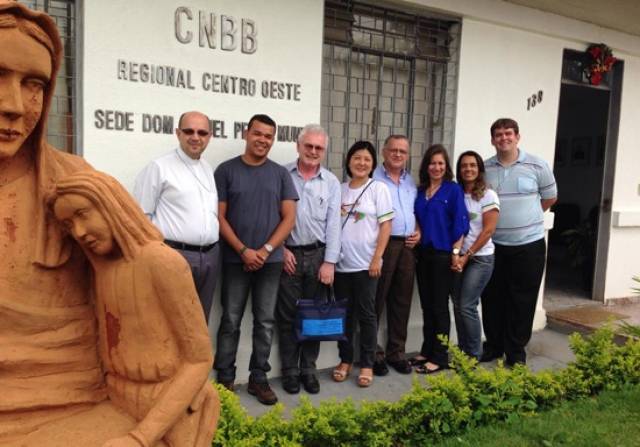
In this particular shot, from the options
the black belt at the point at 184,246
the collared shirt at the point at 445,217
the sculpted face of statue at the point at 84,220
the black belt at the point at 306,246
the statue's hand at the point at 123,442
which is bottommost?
the statue's hand at the point at 123,442

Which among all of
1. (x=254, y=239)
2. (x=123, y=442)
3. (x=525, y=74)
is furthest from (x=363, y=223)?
(x=123, y=442)

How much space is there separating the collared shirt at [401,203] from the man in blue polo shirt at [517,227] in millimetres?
716

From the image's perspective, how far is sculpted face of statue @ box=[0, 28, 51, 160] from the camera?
4.48ft

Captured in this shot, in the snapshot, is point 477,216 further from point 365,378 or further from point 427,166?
point 365,378

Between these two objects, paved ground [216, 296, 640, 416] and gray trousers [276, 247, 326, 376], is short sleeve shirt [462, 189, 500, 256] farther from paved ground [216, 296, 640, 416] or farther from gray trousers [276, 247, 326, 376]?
gray trousers [276, 247, 326, 376]

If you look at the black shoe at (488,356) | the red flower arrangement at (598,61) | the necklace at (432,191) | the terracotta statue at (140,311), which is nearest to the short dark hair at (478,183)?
the necklace at (432,191)

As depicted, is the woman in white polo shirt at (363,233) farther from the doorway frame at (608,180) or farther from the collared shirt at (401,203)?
the doorway frame at (608,180)

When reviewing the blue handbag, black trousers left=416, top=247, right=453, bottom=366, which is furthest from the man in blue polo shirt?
the blue handbag

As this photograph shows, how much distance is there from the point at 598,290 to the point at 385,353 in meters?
3.36

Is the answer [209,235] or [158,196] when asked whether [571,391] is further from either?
[158,196]

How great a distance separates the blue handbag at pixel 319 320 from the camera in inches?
163

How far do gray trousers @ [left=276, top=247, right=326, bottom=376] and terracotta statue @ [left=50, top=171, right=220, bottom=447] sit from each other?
2.67 meters

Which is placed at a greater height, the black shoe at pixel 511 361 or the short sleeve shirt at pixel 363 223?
the short sleeve shirt at pixel 363 223

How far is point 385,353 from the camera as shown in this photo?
486cm
